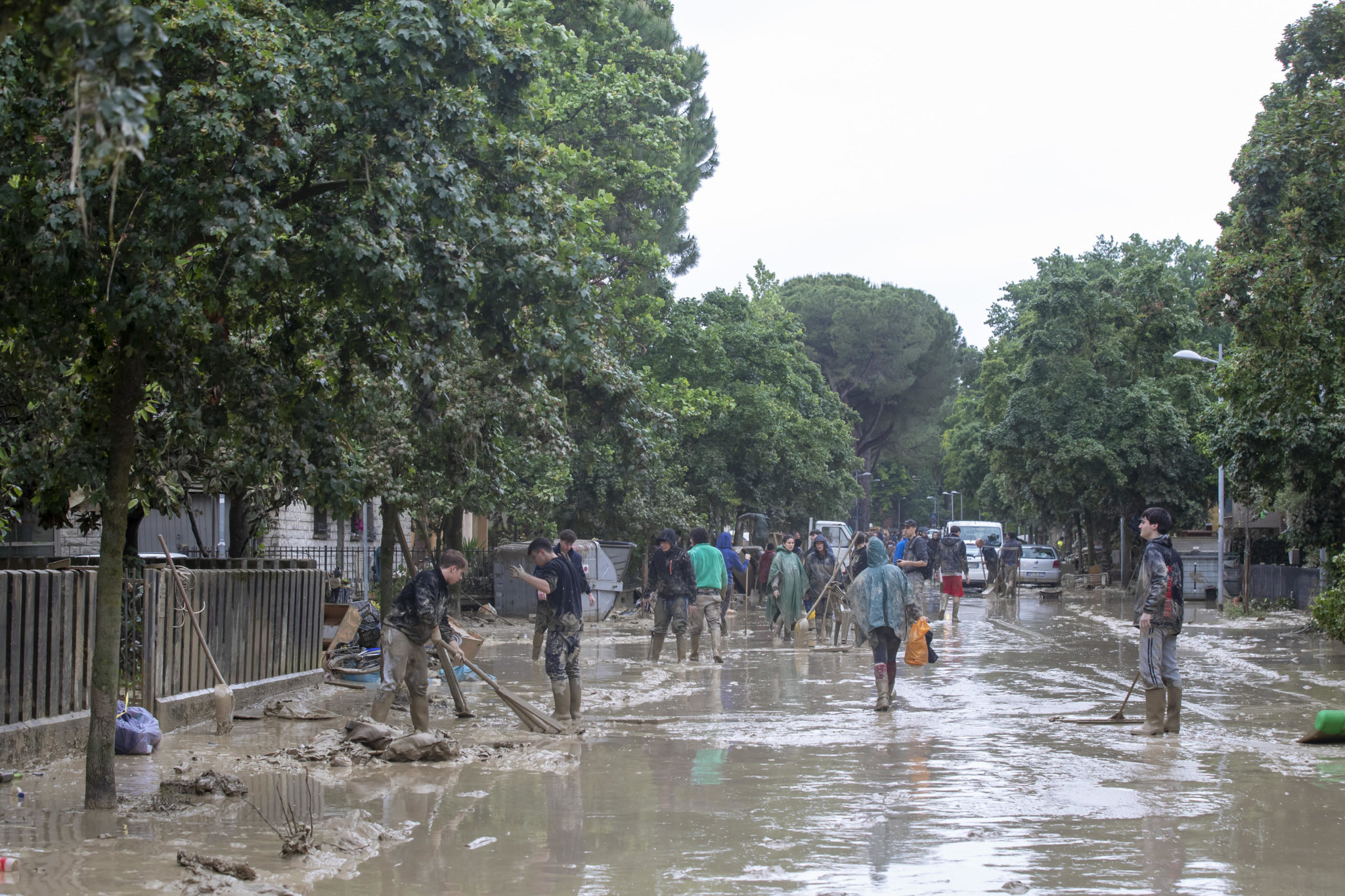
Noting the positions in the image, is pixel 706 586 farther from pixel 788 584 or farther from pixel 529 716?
pixel 529 716

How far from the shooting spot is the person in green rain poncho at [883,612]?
39.3 ft

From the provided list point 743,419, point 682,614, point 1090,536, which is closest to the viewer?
point 682,614

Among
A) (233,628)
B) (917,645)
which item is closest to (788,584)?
(917,645)

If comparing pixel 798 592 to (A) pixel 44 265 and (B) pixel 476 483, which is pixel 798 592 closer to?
(B) pixel 476 483

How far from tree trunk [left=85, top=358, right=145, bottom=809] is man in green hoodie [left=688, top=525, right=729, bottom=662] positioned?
10401 mm

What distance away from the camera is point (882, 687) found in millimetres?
11992

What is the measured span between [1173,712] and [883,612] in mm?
2729

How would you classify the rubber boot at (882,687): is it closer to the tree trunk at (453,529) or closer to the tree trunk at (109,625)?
the tree trunk at (109,625)

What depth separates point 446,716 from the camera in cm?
1162

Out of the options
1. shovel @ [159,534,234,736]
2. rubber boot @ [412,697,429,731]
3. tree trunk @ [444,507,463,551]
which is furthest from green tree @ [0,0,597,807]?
tree trunk @ [444,507,463,551]

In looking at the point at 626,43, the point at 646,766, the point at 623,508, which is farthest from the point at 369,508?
the point at 646,766

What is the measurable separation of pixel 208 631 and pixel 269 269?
17.7ft

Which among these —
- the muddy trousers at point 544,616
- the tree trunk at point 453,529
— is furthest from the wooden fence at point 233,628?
the tree trunk at point 453,529

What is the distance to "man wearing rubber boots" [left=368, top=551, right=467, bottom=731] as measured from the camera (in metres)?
10.1
